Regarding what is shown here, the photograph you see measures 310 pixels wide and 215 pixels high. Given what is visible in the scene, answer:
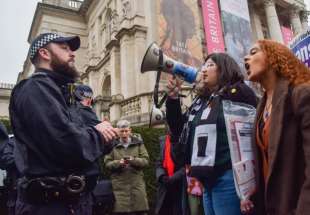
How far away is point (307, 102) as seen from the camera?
6.61 ft

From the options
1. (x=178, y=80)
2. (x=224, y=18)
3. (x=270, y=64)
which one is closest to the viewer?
(x=270, y=64)

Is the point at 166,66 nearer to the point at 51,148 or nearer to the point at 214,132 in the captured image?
the point at 214,132

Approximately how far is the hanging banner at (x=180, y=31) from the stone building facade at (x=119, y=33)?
40 cm

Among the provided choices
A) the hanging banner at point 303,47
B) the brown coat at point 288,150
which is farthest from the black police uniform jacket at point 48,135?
the hanging banner at point 303,47

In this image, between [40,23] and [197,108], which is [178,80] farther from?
[40,23]

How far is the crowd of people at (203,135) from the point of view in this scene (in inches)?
81.5

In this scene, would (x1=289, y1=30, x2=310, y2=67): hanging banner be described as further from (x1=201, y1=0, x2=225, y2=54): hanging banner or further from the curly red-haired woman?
(x1=201, y1=0, x2=225, y2=54): hanging banner

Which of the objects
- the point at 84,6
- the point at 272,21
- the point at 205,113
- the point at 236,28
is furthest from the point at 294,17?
the point at 205,113

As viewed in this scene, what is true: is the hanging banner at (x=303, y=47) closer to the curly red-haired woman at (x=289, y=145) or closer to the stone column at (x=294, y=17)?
the curly red-haired woman at (x=289, y=145)

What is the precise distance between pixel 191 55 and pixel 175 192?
43.8ft

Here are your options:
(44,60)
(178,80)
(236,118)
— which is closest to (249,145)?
(236,118)

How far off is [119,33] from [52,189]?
56.5 feet

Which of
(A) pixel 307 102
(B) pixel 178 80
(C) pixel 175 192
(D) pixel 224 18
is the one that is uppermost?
(D) pixel 224 18

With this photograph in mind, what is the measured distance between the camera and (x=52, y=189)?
2.19 m
